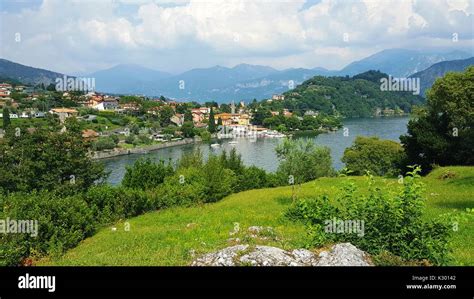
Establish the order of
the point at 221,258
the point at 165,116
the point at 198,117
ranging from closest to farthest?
the point at 221,258
the point at 165,116
the point at 198,117

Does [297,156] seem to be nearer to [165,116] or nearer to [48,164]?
[48,164]

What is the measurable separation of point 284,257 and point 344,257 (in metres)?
0.97

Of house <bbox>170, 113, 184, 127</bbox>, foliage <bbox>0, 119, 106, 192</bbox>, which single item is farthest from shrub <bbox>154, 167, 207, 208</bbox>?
house <bbox>170, 113, 184, 127</bbox>

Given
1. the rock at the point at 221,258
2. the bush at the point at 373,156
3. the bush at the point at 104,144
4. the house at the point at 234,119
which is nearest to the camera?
the rock at the point at 221,258

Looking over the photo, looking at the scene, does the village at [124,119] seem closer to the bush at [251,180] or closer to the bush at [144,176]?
the bush at [251,180]

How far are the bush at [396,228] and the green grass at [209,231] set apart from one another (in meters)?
0.59

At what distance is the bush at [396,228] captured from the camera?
6.80 m

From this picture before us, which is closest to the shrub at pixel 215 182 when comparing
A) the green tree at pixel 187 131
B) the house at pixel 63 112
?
the green tree at pixel 187 131

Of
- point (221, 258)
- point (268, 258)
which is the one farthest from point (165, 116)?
point (268, 258)

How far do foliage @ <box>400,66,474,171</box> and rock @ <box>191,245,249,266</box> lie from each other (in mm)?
23723

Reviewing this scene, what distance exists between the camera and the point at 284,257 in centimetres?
668
